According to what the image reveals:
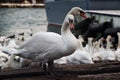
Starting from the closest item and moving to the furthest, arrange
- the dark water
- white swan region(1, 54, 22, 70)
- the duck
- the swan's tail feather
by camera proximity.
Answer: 1. the duck
2. the swan's tail feather
3. white swan region(1, 54, 22, 70)
4. the dark water

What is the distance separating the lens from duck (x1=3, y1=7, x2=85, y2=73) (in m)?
8.23

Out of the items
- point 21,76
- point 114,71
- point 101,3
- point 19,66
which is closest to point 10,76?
point 21,76

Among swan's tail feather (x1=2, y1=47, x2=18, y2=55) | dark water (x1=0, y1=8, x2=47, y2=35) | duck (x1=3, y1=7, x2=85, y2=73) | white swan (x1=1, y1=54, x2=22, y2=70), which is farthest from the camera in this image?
dark water (x1=0, y1=8, x2=47, y2=35)

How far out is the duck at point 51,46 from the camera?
27.0 ft

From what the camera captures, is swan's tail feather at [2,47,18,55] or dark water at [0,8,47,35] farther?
dark water at [0,8,47,35]

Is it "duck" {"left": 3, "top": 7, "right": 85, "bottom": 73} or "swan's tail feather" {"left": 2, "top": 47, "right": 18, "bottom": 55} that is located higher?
"duck" {"left": 3, "top": 7, "right": 85, "bottom": 73}

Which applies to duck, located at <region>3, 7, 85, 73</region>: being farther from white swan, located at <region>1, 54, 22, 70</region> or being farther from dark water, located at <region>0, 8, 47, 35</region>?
dark water, located at <region>0, 8, 47, 35</region>

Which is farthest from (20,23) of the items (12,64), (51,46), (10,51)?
(51,46)

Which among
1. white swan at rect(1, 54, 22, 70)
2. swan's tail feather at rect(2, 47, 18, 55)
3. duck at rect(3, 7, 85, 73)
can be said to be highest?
duck at rect(3, 7, 85, 73)

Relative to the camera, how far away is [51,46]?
8383 millimetres

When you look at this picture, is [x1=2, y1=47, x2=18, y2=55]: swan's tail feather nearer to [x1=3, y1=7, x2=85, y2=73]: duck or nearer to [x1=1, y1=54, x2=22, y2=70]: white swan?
[x1=1, y1=54, x2=22, y2=70]: white swan

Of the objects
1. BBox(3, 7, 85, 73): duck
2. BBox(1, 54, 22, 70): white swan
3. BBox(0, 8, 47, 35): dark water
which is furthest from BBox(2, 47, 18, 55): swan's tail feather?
BBox(0, 8, 47, 35): dark water

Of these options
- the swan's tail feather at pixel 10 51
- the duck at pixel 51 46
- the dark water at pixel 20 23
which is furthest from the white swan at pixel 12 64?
the dark water at pixel 20 23

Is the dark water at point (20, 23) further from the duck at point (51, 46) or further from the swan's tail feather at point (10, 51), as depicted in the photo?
the duck at point (51, 46)
